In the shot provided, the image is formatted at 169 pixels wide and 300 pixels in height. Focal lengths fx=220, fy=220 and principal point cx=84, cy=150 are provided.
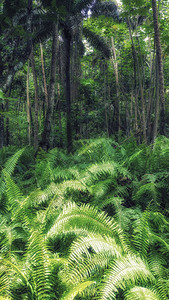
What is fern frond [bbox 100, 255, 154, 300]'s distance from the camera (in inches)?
55.1

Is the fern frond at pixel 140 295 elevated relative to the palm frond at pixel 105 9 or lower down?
lower down

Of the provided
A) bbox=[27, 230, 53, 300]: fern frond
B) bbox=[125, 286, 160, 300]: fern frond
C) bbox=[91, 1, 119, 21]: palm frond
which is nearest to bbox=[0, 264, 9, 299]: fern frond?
bbox=[27, 230, 53, 300]: fern frond

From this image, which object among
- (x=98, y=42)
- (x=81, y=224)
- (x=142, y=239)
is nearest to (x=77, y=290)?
(x=81, y=224)

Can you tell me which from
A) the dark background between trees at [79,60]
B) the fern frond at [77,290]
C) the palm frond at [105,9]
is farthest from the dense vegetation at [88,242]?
the palm frond at [105,9]

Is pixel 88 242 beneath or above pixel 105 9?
beneath

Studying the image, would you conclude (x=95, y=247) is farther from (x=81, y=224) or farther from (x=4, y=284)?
(x=4, y=284)

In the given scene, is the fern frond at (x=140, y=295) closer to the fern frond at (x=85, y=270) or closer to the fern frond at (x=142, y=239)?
the fern frond at (x=85, y=270)

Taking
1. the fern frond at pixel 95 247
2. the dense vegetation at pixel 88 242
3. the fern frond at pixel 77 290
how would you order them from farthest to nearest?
the fern frond at pixel 95 247, the dense vegetation at pixel 88 242, the fern frond at pixel 77 290

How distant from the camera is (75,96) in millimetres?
11406

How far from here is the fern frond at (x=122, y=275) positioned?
1.40 m

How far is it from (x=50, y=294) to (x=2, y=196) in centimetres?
164

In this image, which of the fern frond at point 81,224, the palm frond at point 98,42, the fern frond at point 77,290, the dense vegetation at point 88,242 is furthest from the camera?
the palm frond at point 98,42

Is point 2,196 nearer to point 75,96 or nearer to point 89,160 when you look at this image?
point 89,160

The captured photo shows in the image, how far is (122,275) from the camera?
148 centimetres
